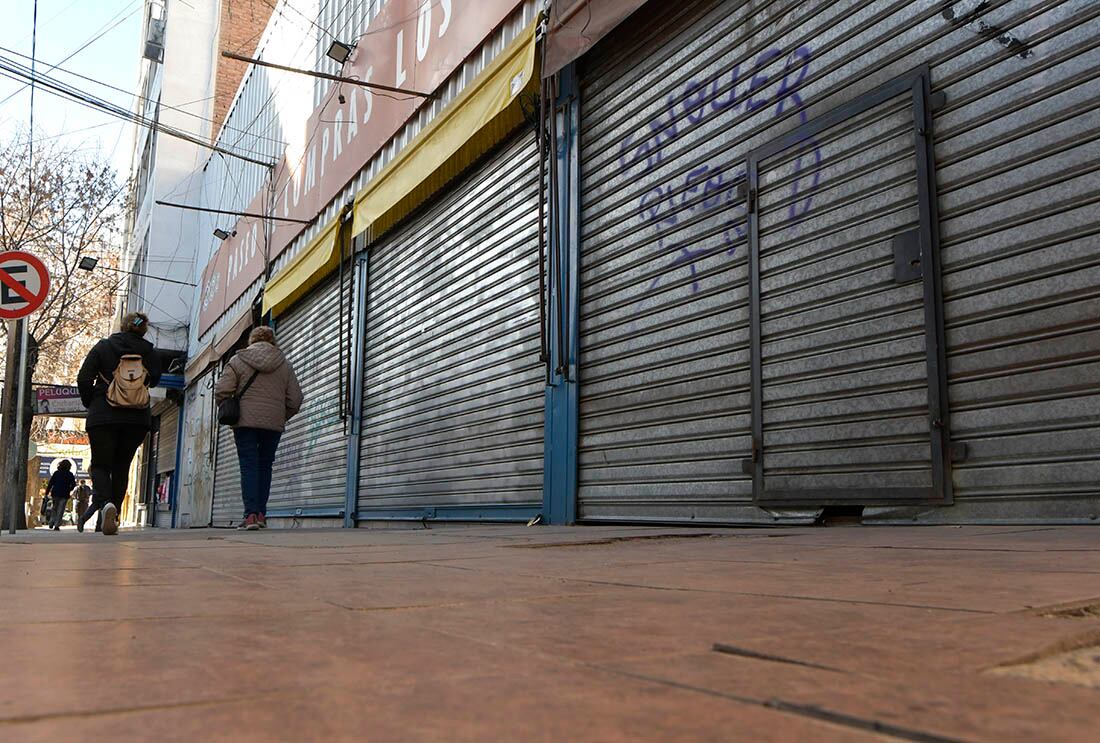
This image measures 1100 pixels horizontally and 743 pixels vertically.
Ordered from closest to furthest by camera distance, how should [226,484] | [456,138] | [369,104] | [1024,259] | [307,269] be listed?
[1024,259]
[456,138]
[369,104]
[307,269]
[226,484]

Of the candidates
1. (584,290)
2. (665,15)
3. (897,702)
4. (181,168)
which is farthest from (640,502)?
(181,168)

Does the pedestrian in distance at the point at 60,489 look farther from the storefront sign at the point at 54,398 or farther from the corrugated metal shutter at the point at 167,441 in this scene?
the storefront sign at the point at 54,398

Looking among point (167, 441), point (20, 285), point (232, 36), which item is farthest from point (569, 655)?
point (167, 441)

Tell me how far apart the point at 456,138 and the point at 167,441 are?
1960 centimetres

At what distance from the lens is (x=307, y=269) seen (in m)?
10.8

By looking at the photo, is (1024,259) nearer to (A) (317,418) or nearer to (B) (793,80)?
(B) (793,80)

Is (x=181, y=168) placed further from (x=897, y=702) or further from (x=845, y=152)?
(x=897, y=702)

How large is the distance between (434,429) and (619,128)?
331 centimetres

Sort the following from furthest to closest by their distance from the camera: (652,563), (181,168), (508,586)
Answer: (181,168) → (652,563) → (508,586)

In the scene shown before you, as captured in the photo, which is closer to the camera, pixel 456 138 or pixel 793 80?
pixel 793 80

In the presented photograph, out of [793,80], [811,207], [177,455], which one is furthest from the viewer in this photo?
[177,455]

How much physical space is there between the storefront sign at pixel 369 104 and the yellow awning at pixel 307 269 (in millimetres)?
480

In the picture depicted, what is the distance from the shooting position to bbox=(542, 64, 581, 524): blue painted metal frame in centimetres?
591

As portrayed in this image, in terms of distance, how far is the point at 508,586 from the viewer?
5.68 feet
